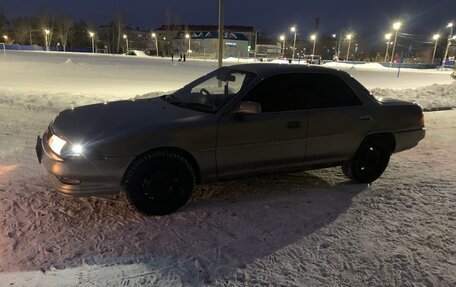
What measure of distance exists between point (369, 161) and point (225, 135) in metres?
2.23

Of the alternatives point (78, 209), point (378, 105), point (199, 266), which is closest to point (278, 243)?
point (199, 266)

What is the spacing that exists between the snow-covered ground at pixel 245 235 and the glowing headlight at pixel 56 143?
68cm

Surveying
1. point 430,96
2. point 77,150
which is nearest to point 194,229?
point 77,150

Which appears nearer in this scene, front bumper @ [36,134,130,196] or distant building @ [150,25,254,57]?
front bumper @ [36,134,130,196]

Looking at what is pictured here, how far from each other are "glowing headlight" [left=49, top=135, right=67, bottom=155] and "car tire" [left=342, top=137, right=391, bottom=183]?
3443 millimetres

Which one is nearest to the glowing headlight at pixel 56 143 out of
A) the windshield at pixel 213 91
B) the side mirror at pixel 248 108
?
the windshield at pixel 213 91

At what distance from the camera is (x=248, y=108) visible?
407 centimetres

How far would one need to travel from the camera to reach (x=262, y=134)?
4.29 m

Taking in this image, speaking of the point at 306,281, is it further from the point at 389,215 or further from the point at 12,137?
the point at 12,137

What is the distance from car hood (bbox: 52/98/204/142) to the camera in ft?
12.2

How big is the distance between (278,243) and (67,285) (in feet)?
5.88

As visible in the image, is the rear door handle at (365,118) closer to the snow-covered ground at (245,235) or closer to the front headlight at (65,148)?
the snow-covered ground at (245,235)

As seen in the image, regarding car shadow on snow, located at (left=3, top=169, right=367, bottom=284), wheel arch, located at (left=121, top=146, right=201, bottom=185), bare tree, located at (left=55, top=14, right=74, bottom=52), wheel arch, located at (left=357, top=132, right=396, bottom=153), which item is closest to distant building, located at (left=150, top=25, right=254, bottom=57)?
bare tree, located at (left=55, top=14, right=74, bottom=52)

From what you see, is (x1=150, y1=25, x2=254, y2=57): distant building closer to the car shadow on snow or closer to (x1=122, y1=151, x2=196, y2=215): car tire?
the car shadow on snow
